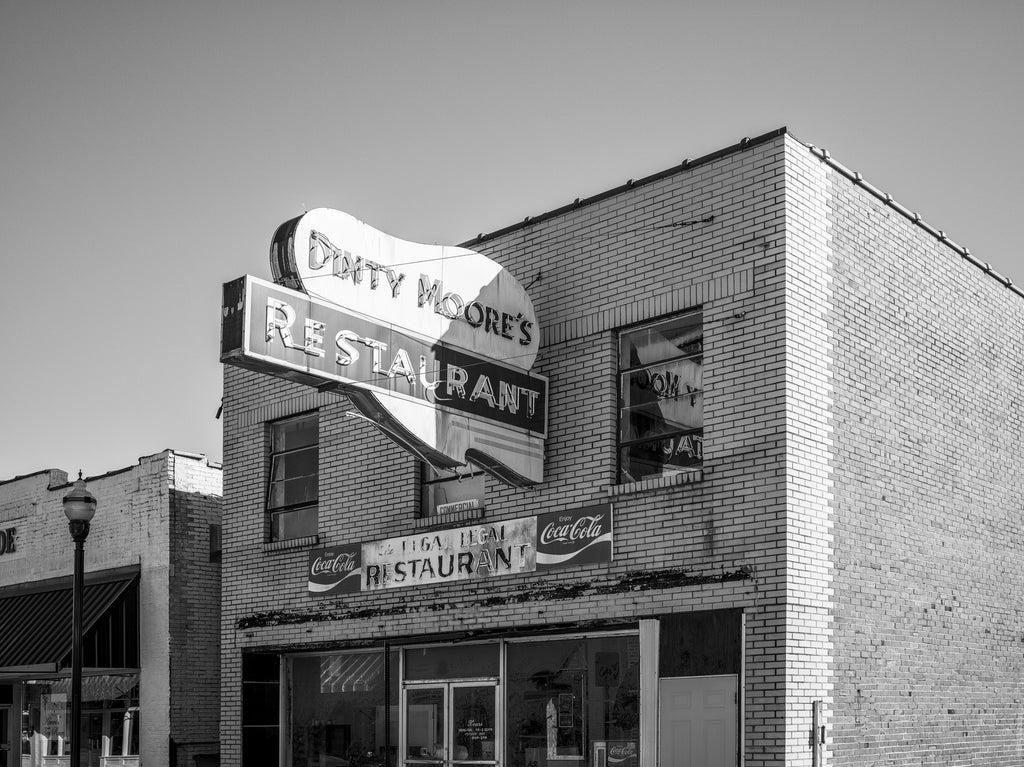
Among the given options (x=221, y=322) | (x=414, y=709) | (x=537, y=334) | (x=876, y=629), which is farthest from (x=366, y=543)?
(x=876, y=629)

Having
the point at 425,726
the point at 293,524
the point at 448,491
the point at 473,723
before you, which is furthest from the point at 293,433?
the point at 473,723

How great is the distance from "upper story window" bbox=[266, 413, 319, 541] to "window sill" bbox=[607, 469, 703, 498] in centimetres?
546

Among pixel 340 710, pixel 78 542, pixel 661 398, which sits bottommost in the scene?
pixel 340 710

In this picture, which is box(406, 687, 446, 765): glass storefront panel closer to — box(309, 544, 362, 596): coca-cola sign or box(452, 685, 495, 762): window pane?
box(452, 685, 495, 762): window pane

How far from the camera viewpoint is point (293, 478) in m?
18.3

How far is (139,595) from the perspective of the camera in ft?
68.8

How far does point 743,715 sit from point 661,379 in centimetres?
381

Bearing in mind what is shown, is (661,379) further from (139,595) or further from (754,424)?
(139,595)

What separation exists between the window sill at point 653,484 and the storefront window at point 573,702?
5.39 ft

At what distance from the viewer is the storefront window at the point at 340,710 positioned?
16672 mm

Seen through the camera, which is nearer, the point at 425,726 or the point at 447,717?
the point at 447,717

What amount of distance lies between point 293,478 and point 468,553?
4034 millimetres

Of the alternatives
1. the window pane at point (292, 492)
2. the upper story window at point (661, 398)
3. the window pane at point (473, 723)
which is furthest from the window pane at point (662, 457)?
the window pane at point (292, 492)

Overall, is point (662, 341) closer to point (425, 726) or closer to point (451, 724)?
point (451, 724)
